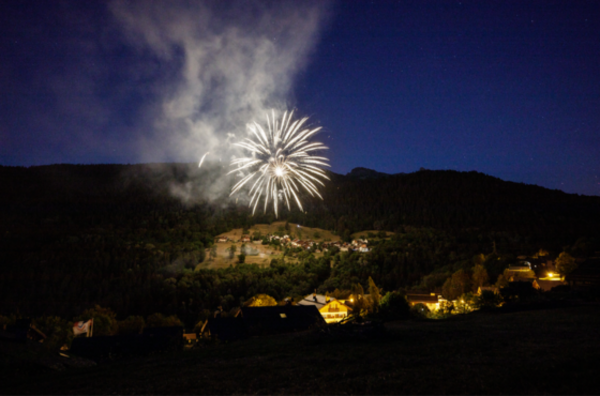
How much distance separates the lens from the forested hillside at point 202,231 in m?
75.3

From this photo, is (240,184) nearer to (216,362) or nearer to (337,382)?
(216,362)

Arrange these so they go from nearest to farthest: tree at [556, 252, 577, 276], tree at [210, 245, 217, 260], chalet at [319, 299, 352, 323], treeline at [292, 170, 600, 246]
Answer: tree at [556, 252, 577, 276] < chalet at [319, 299, 352, 323] < treeline at [292, 170, 600, 246] < tree at [210, 245, 217, 260]

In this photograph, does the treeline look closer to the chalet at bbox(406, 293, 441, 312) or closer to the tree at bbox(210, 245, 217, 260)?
the tree at bbox(210, 245, 217, 260)

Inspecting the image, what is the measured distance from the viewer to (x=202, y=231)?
145375mm

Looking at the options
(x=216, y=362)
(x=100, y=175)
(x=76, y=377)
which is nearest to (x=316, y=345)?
(x=216, y=362)

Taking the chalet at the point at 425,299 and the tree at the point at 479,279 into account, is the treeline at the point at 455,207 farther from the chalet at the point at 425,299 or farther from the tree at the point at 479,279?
the chalet at the point at 425,299

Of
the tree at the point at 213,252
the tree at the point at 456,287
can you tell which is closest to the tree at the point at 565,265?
the tree at the point at 456,287

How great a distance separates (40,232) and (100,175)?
56436mm

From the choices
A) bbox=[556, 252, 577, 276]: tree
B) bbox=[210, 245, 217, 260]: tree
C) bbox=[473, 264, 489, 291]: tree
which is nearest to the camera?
bbox=[556, 252, 577, 276]: tree

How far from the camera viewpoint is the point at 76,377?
9227mm

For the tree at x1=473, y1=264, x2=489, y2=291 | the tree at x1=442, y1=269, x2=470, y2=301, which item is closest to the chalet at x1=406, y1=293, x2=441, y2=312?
the tree at x1=442, y1=269, x2=470, y2=301

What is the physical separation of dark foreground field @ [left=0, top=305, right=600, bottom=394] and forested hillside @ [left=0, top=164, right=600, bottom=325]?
173 ft

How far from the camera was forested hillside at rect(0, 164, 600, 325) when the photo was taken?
75312 millimetres

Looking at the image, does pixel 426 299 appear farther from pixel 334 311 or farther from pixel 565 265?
pixel 565 265
